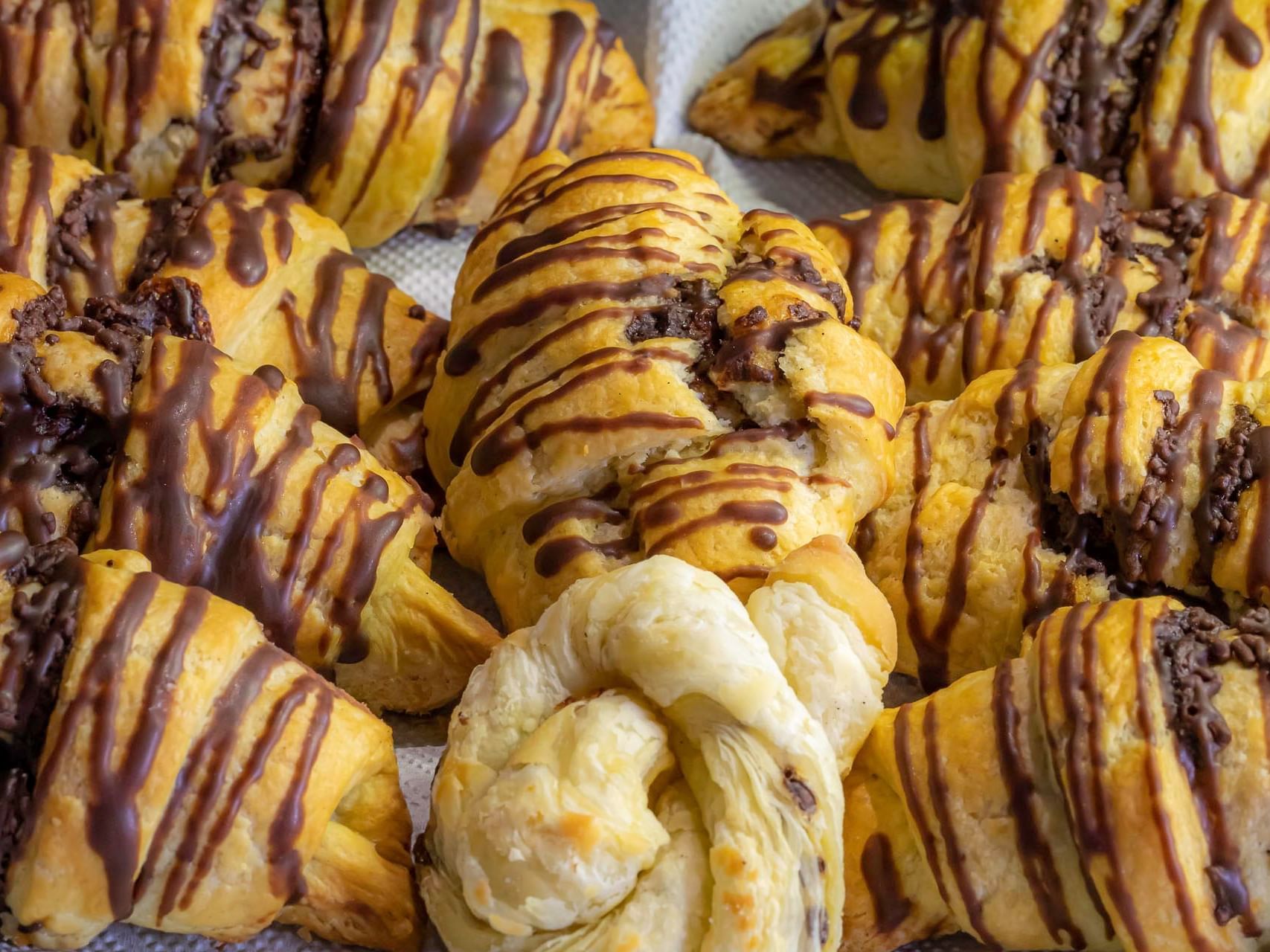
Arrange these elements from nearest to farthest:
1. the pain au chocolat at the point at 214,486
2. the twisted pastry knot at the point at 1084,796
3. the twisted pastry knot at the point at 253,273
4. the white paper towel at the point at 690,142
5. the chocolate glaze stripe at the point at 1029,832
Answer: the twisted pastry knot at the point at 1084,796 → the chocolate glaze stripe at the point at 1029,832 → the pain au chocolat at the point at 214,486 → the twisted pastry knot at the point at 253,273 → the white paper towel at the point at 690,142

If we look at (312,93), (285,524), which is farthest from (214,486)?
(312,93)

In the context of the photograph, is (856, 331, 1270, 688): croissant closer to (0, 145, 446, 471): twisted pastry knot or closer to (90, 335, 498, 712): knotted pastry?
(90, 335, 498, 712): knotted pastry

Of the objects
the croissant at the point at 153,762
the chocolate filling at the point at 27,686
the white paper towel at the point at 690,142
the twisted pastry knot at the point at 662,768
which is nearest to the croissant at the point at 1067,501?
the twisted pastry knot at the point at 662,768

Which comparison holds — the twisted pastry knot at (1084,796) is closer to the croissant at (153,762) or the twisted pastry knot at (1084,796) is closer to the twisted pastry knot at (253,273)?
the croissant at (153,762)

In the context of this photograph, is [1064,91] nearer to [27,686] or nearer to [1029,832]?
[1029,832]

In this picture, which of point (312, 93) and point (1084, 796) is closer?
point (1084, 796)

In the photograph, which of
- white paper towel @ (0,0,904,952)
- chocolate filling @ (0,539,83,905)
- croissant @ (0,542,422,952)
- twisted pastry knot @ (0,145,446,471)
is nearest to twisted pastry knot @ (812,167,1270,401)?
white paper towel @ (0,0,904,952)
